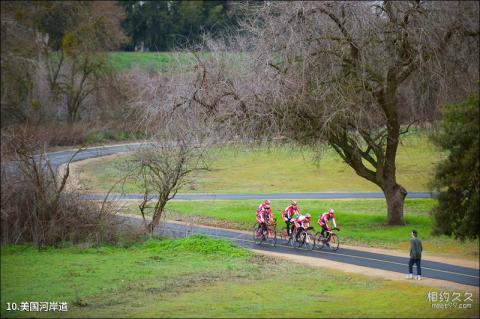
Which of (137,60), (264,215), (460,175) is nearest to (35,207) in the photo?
(264,215)

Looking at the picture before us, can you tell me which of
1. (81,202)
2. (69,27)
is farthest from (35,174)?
(69,27)

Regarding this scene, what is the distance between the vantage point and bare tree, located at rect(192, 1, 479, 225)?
3036 centimetres

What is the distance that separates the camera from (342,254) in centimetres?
2783

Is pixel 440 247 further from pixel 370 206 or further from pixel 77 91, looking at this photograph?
pixel 77 91

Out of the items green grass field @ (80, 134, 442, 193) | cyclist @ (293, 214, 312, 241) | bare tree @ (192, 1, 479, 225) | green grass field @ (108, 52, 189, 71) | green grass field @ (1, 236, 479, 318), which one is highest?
green grass field @ (108, 52, 189, 71)

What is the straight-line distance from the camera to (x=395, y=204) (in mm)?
34438

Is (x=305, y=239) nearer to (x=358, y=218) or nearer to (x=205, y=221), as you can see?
(x=358, y=218)

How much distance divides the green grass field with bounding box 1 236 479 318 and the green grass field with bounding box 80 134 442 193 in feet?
64.6

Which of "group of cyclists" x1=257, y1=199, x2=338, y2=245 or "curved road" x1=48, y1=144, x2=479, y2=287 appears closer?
"curved road" x1=48, y1=144, x2=479, y2=287

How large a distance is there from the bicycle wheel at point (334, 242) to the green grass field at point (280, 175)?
1549 centimetres

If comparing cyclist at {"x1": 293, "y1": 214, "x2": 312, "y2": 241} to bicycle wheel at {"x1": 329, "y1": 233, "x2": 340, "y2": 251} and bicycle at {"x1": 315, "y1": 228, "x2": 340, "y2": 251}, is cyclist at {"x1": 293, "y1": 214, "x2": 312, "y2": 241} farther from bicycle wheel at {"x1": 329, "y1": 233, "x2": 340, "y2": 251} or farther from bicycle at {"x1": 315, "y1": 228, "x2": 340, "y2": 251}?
bicycle wheel at {"x1": 329, "y1": 233, "x2": 340, "y2": 251}

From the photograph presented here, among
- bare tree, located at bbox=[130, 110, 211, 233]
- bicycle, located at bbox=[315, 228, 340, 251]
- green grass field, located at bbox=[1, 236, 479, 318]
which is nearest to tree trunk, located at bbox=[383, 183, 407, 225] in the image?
bicycle, located at bbox=[315, 228, 340, 251]

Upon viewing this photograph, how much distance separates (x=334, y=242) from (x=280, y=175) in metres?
28.1

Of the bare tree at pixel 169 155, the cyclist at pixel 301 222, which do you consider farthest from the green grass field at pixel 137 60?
the cyclist at pixel 301 222
